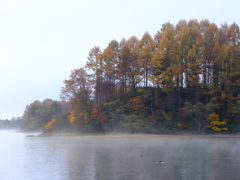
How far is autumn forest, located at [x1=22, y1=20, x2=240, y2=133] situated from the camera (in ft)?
155

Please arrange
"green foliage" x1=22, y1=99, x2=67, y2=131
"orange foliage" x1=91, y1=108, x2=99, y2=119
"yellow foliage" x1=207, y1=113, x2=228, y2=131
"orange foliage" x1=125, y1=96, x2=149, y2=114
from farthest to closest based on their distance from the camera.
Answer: "green foliage" x1=22, y1=99, x2=67, y2=131
"orange foliage" x1=91, y1=108, x2=99, y2=119
"orange foliage" x1=125, y1=96, x2=149, y2=114
"yellow foliage" x1=207, y1=113, x2=228, y2=131

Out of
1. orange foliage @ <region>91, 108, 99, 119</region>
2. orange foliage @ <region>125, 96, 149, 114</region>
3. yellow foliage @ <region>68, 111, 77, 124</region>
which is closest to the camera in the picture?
orange foliage @ <region>125, 96, 149, 114</region>

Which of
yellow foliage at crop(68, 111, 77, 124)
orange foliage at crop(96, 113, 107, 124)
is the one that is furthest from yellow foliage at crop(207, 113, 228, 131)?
yellow foliage at crop(68, 111, 77, 124)

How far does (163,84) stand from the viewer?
2082 inches

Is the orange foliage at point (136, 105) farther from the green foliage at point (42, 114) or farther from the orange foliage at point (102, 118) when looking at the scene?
the green foliage at point (42, 114)

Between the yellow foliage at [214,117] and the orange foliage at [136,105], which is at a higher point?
the orange foliage at [136,105]

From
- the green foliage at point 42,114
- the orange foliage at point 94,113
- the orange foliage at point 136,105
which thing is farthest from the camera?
the green foliage at point 42,114

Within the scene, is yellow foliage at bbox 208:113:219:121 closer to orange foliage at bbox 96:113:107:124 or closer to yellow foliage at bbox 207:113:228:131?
yellow foliage at bbox 207:113:228:131

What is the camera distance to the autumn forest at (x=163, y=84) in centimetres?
4722

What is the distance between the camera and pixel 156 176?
639 inches

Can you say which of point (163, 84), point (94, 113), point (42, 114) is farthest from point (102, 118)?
point (42, 114)

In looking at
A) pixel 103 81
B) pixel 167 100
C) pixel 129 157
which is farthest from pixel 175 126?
pixel 129 157

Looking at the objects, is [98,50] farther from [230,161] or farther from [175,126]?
[230,161]

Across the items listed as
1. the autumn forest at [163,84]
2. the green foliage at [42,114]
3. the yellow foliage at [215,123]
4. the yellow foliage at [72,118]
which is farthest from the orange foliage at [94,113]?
the yellow foliage at [215,123]
